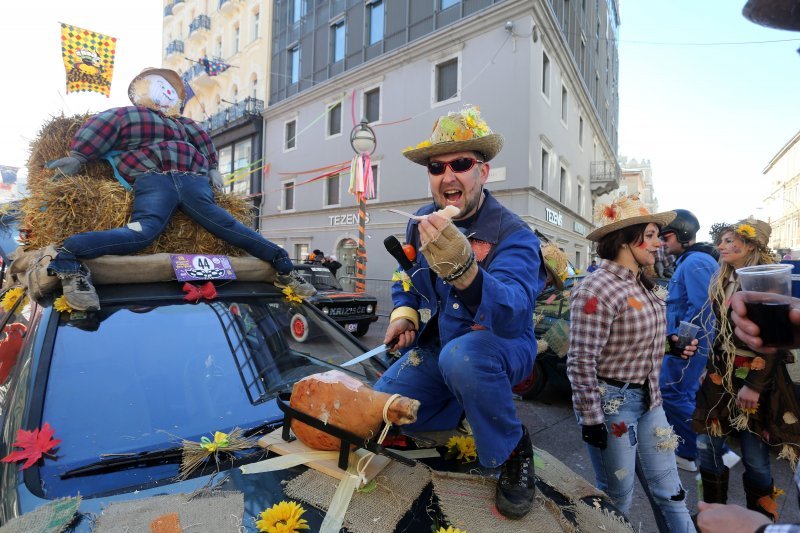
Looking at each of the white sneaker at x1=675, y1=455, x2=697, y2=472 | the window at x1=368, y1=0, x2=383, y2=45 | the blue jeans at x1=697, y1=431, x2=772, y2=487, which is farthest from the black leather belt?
the window at x1=368, y1=0, x2=383, y2=45

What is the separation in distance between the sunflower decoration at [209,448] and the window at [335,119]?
20.5m

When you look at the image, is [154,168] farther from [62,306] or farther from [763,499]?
[763,499]

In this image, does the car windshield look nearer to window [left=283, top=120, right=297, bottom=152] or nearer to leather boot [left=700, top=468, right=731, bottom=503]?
leather boot [left=700, top=468, right=731, bottom=503]

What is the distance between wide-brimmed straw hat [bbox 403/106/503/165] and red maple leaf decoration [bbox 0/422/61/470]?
1.73 metres

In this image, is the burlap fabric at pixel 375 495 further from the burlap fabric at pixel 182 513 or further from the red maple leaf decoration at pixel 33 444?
the red maple leaf decoration at pixel 33 444

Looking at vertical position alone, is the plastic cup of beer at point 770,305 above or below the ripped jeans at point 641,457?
above

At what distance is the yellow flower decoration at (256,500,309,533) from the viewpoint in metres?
1.22

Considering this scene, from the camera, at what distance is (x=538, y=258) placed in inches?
67.5

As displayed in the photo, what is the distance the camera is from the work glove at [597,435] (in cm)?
212

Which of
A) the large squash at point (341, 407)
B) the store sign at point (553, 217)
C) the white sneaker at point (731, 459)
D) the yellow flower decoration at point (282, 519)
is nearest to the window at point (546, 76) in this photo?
the store sign at point (553, 217)

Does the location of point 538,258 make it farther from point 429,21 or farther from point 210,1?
point 210,1

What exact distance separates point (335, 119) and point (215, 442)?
21.1 meters

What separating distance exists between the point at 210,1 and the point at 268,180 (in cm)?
1481

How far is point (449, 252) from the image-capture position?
53.5 inches
